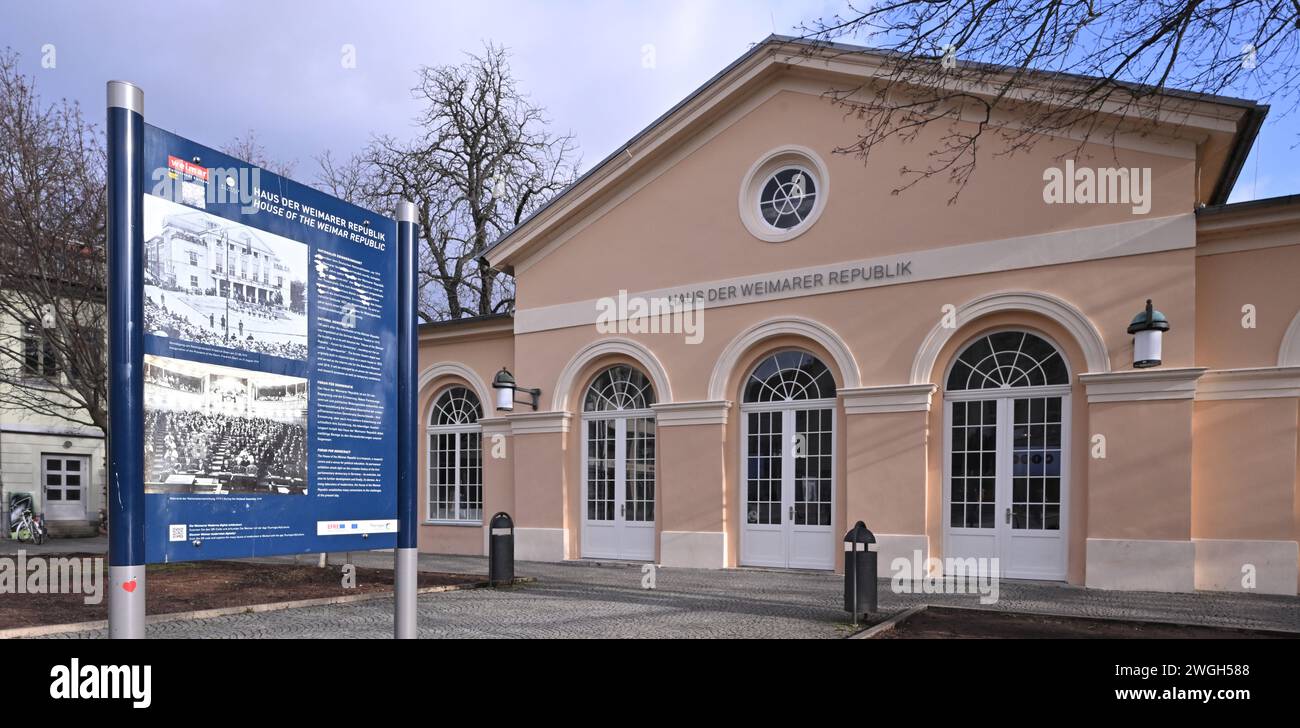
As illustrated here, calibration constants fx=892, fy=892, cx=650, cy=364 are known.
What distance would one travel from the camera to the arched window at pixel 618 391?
575 inches

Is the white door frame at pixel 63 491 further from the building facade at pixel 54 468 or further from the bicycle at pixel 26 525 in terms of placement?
the bicycle at pixel 26 525

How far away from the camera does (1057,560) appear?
10977 millimetres

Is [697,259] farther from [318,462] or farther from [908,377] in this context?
[318,462]

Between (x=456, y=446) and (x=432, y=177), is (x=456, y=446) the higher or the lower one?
the lower one

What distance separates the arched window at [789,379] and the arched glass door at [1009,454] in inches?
69.9

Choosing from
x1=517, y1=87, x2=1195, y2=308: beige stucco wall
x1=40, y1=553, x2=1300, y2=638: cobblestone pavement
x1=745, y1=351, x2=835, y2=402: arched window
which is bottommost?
x1=40, y1=553, x2=1300, y2=638: cobblestone pavement

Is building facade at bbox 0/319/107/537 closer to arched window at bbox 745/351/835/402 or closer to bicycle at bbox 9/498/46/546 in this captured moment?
bicycle at bbox 9/498/46/546

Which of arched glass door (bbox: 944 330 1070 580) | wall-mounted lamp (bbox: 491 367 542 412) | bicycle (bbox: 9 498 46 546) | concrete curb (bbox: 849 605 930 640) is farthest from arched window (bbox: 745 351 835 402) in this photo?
bicycle (bbox: 9 498 46 546)

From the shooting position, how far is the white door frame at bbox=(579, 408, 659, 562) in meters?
14.4

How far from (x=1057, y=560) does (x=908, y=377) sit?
288 cm


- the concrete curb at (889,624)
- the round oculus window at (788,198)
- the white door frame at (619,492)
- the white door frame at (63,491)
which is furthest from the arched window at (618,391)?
the white door frame at (63,491)

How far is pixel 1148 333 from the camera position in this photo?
1008cm

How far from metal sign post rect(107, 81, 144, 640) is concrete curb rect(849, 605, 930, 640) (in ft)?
18.0

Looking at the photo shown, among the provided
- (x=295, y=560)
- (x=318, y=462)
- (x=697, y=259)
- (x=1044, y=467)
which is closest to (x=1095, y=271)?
(x=1044, y=467)
